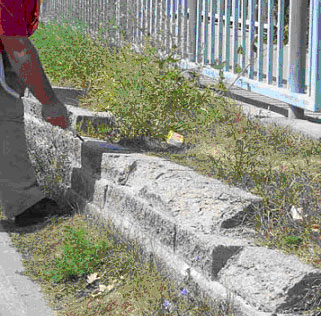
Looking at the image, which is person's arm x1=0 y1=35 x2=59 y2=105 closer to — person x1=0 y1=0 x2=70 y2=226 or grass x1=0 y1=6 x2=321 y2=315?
person x1=0 y1=0 x2=70 y2=226

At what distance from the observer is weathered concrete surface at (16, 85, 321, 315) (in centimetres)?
326

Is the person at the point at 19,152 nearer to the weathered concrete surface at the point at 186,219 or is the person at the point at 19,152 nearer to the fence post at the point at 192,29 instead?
the weathered concrete surface at the point at 186,219

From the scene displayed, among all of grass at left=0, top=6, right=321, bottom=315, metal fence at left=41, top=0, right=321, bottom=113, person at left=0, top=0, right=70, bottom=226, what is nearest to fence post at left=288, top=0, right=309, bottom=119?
metal fence at left=41, top=0, right=321, bottom=113

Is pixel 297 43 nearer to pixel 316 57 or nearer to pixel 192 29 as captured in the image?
pixel 316 57

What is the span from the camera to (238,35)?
7.58 metres

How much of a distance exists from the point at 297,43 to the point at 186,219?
2.73 meters

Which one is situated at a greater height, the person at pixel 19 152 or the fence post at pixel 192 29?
the fence post at pixel 192 29

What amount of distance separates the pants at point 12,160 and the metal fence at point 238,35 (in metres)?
1.58

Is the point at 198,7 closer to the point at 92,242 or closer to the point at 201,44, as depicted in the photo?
the point at 201,44

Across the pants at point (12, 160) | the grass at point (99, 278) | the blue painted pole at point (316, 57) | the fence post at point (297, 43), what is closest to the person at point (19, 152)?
the pants at point (12, 160)

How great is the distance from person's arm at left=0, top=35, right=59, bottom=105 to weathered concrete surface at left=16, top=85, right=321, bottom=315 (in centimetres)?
54

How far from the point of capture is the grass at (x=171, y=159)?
377cm

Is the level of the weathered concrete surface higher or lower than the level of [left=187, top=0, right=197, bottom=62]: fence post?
lower

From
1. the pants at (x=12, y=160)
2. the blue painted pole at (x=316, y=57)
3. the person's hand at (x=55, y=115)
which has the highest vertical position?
the blue painted pole at (x=316, y=57)
